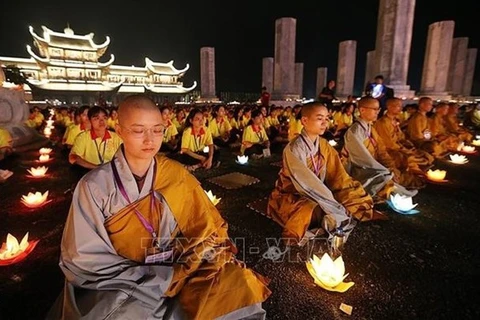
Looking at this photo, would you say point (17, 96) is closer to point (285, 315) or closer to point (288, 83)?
point (285, 315)

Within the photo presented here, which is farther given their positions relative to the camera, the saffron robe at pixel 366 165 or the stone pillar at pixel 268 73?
the stone pillar at pixel 268 73

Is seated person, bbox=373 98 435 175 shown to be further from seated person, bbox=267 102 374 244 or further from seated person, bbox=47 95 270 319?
seated person, bbox=47 95 270 319

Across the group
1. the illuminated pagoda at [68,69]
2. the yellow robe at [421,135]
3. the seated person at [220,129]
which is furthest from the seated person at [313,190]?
the illuminated pagoda at [68,69]

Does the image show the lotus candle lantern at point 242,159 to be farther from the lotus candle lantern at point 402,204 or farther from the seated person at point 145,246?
the seated person at point 145,246

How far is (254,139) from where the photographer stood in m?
7.08

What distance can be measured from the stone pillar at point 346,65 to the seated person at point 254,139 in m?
19.8

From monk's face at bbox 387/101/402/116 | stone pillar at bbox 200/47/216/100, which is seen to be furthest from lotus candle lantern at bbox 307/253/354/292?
stone pillar at bbox 200/47/216/100

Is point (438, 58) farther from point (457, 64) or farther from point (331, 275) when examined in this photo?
point (331, 275)

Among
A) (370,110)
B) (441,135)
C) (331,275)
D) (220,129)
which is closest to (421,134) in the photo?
(441,135)

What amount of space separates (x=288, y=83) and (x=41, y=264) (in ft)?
64.5

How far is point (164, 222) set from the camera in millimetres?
1793

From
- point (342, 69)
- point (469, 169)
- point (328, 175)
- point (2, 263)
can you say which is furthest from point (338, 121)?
point (342, 69)

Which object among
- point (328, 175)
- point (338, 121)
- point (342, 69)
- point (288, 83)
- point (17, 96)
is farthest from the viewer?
point (342, 69)

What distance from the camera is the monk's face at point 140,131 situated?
5.62 feet
